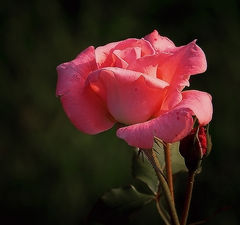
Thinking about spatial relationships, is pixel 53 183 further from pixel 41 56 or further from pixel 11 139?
pixel 41 56

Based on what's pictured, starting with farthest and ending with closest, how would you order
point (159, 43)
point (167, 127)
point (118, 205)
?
point (118, 205) < point (159, 43) < point (167, 127)

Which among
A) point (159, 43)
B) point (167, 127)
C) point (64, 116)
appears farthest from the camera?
point (64, 116)

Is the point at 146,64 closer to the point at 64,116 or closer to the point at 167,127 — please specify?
the point at 167,127

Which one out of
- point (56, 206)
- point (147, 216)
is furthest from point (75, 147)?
point (147, 216)

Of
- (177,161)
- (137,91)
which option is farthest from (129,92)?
(177,161)

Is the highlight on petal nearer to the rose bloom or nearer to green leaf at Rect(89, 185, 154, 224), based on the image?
the rose bloom

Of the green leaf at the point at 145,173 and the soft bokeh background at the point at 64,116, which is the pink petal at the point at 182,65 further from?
the soft bokeh background at the point at 64,116

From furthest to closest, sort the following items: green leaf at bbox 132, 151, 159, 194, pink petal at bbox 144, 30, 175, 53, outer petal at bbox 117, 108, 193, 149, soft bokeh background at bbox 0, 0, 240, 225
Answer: soft bokeh background at bbox 0, 0, 240, 225
green leaf at bbox 132, 151, 159, 194
pink petal at bbox 144, 30, 175, 53
outer petal at bbox 117, 108, 193, 149

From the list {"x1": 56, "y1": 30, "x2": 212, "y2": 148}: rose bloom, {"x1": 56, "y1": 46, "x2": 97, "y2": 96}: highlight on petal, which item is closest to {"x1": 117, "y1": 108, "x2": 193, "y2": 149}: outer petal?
{"x1": 56, "y1": 30, "x2": 212, "y2": 148}: rose bloom
